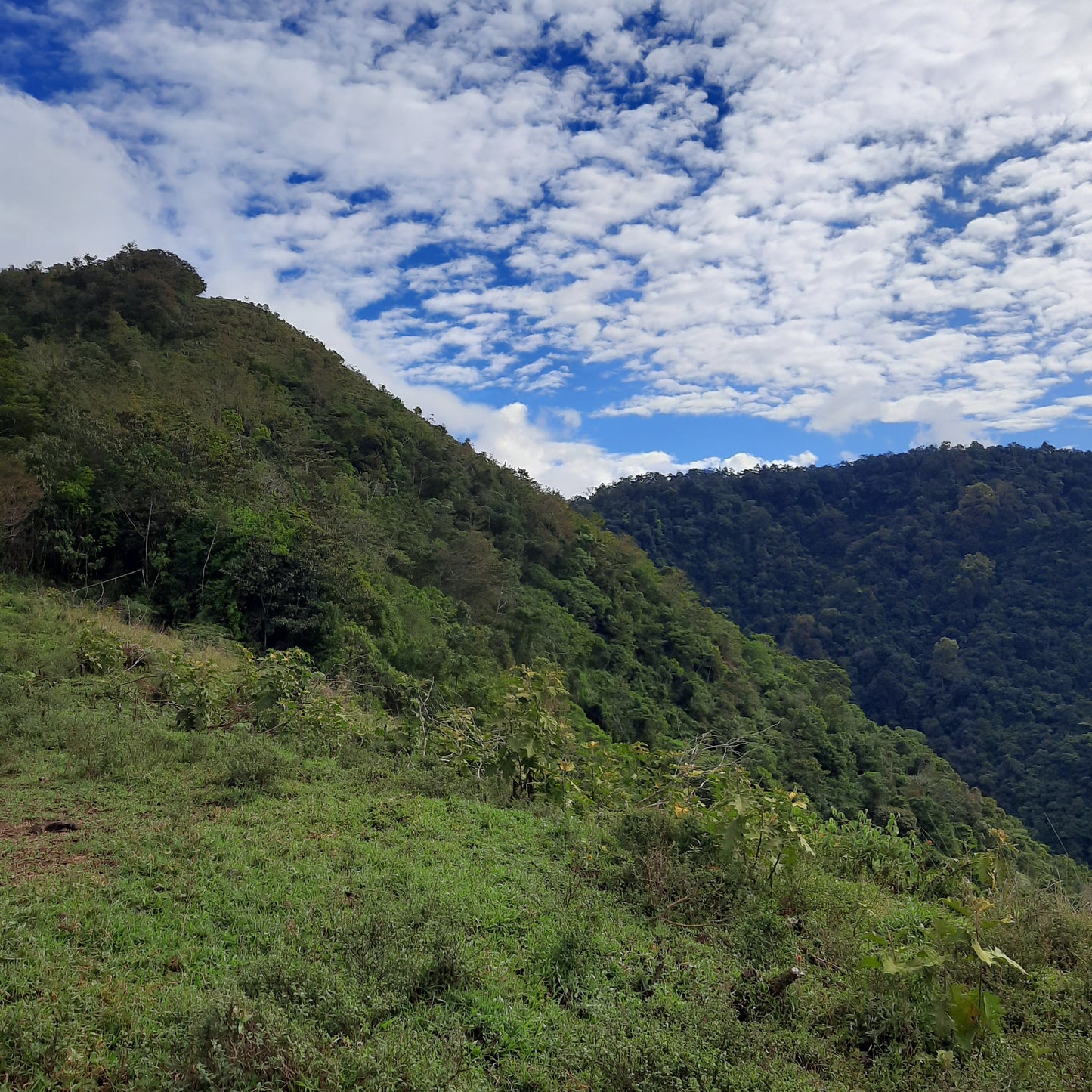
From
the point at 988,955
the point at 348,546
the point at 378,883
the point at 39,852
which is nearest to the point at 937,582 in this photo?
the point at 348,546

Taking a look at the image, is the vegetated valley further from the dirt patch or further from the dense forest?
the dense forest

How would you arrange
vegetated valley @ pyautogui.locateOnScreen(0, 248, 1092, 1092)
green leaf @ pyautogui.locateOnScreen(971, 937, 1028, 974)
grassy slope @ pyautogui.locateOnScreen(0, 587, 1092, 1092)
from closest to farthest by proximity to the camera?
1. grassy slope @ pyautogui.locateOnScreen(0, 587, 1092, 1092)
2. vegetated valley @ pyautogui.locateOnScreen(0, 248, 1092, 1092)
3. green leaf @ pyautogui.locateOnScreen(971, 937, 1028, 974)

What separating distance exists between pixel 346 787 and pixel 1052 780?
3931 centimetres

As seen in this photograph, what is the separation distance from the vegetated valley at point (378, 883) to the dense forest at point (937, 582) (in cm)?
3266

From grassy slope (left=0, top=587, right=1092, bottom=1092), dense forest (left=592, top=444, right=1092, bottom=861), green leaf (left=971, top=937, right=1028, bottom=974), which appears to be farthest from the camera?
dense forest (left=592, top=444, right=1092, bottom=861)

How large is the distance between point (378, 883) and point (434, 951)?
1.01 m

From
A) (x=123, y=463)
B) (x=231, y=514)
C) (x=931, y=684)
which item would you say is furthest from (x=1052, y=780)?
(x=123, y=463)

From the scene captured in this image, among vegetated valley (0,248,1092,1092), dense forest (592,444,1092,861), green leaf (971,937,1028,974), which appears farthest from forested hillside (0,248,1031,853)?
dense forest (592,444,1092,861)

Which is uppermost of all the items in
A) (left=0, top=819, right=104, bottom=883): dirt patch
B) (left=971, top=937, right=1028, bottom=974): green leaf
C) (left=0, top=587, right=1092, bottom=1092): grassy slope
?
(left=971, top=937, right=1028, bottom=974): green leaf

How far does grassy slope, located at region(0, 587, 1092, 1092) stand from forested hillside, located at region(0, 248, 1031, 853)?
87.6 inches

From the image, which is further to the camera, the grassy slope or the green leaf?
the green leaf

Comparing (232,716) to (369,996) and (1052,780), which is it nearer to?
(369,996)

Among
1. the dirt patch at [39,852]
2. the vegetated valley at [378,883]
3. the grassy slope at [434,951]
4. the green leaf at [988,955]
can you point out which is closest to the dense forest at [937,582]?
the vegetated valley at [378,883]

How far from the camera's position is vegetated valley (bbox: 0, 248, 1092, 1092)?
9.56 ft
